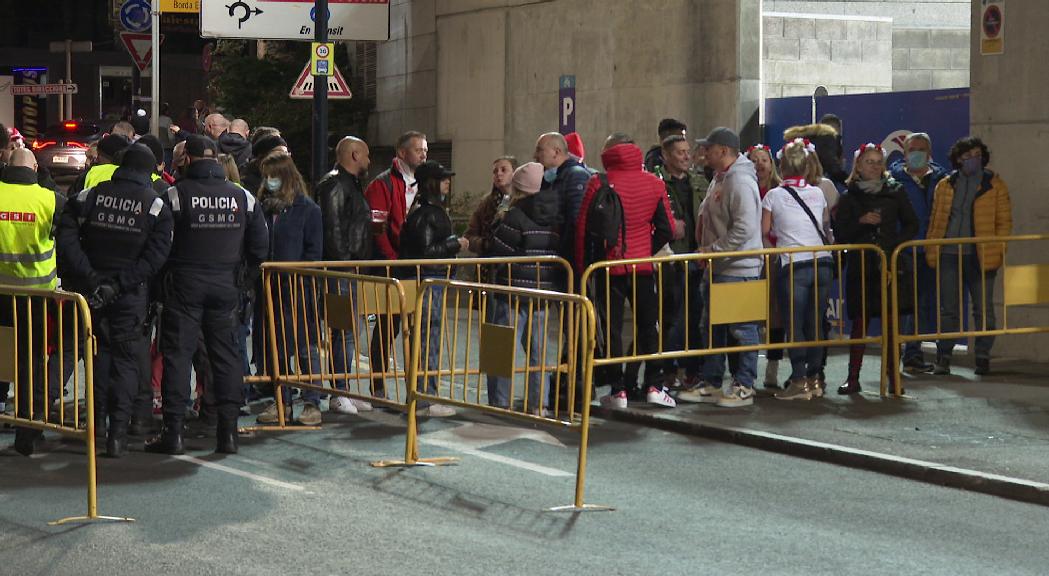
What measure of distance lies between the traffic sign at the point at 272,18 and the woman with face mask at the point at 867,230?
10324mm

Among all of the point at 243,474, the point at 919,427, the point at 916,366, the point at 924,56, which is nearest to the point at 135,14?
the point at 924,56

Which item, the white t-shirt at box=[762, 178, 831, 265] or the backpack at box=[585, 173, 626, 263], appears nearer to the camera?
the backpack at box=[585, 173, 626, 263]

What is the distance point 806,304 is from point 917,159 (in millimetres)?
2560

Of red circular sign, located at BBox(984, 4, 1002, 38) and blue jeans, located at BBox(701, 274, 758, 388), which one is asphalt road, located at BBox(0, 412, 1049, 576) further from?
red circular sign, located at BBox(984, 4, 1002, 38)

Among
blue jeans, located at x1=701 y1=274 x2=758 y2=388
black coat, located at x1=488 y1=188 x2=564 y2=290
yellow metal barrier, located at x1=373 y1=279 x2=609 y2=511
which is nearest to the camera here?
yellow metal barrier, located at x1=373 y1=279 x2=609 y2=511

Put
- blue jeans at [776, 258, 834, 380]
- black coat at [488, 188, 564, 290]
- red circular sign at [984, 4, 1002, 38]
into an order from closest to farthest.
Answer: black coat at [488, 188, 564, 290], blue jeans at [776, 258, 834, 380], red circular sign at [984, 4, 1002, 38]

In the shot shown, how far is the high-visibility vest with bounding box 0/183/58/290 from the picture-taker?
405 inches

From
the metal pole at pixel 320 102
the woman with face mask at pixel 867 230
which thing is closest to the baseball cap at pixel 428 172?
the woman with face mask at pixel 867 230

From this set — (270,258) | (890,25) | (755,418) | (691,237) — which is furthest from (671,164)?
(890,25)

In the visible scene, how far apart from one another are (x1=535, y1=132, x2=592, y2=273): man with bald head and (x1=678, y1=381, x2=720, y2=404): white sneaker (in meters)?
1.39

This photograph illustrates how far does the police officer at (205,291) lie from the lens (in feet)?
32.6

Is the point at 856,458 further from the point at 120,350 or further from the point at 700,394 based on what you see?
the point at 120,350

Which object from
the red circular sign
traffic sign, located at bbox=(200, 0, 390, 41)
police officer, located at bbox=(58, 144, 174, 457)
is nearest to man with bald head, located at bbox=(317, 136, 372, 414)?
police officer, located at bbox=(58, 144, 174, 457)

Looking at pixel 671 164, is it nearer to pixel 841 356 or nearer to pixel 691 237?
pixel 691 237
